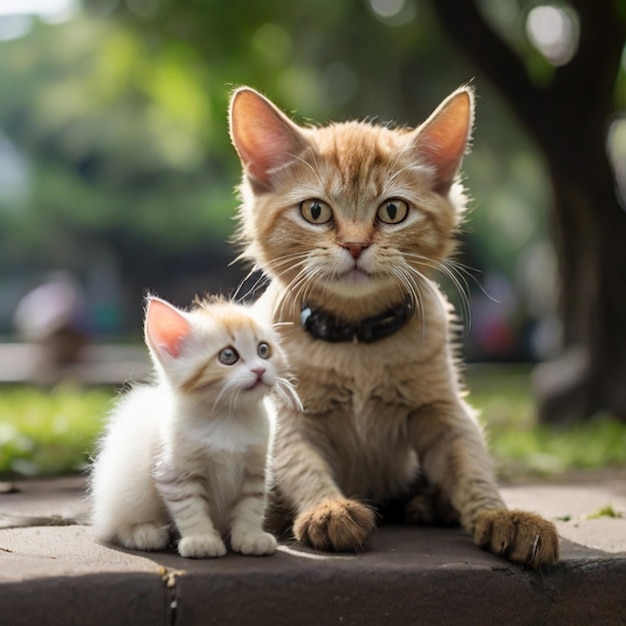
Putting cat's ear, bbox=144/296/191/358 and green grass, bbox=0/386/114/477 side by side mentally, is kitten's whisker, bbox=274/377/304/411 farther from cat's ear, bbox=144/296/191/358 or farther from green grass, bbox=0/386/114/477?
green grass, bbox=0/386/114/477

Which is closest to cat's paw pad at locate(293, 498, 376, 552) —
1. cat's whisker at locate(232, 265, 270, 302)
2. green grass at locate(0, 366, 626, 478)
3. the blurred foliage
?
cat's whisker at locate(232, 265, 270, 302)

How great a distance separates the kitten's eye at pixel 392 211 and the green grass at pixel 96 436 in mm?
1058

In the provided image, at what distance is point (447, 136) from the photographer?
284 cm

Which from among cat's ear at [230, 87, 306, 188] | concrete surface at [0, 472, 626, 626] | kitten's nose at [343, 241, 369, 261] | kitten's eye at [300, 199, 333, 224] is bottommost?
concrete surface at [0, 472, 626, 626]

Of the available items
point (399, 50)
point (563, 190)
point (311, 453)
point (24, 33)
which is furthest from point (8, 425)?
point (24, 33)

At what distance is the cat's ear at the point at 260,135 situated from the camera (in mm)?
2734

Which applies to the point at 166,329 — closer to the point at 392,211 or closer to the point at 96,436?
the point at 392,211

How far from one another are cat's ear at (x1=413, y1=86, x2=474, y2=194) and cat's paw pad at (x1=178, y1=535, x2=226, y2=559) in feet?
4.54

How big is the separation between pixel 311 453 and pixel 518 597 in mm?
734

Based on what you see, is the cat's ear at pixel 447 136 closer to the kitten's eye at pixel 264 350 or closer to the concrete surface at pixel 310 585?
the kitten's eye at pixel 264 350

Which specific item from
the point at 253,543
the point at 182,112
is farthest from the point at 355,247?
the point at 182,112

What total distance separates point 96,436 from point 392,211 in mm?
1332

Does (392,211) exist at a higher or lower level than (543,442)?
higher

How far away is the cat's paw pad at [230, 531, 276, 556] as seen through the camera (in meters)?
2.20
